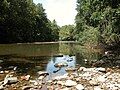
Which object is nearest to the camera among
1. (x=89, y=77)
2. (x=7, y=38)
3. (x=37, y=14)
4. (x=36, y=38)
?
(x=89, y=77)

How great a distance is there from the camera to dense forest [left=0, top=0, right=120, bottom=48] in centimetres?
2482

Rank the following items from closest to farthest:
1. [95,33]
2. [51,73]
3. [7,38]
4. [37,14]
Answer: [51,73]
[95,33]
[7,38]
[37,14]

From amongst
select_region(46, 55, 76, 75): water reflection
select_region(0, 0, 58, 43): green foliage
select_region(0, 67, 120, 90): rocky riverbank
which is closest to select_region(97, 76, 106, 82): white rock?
select_region(0, 67, 120, 90): rocky riverbank

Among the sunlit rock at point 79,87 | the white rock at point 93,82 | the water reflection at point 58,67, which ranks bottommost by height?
the sunlit rock at point 79,87

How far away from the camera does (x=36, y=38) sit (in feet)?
335

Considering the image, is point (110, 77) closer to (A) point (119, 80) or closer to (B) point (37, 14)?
(A) point (119, 80)

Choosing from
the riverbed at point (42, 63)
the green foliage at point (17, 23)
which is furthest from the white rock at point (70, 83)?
the green foliage at point (17, 23)

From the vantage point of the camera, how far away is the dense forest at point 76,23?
81.4 feet

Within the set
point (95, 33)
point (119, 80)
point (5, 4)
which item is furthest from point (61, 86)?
point (5, 4)

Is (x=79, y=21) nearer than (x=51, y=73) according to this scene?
No

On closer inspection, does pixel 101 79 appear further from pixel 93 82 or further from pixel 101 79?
pixel 93 82

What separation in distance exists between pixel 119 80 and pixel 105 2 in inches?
410

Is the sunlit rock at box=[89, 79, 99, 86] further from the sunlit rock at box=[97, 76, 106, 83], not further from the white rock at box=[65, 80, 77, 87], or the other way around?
the white rock at box=[65, 80, 77, 87]

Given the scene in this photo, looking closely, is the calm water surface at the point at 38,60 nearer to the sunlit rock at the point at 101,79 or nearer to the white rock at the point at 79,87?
the sunlit rock at the point at 101,79
